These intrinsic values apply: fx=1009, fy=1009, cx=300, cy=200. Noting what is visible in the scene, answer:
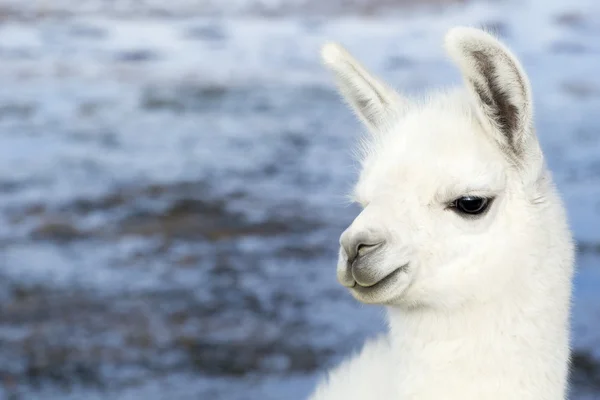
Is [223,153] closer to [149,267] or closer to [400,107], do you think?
[149,267]

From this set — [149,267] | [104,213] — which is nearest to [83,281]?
[149,267]

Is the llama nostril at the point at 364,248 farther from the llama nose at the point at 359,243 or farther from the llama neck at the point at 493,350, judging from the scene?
the llama neck at the point at 493,350

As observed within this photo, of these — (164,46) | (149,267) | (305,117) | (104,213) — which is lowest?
(149,267)

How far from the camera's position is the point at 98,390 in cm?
559

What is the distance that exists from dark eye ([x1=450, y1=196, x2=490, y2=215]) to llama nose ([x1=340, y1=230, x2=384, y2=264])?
22cm

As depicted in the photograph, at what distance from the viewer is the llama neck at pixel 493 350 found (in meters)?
2.40

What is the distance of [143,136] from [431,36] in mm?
3080

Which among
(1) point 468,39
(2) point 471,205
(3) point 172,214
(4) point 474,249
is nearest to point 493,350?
(4) point 474,249

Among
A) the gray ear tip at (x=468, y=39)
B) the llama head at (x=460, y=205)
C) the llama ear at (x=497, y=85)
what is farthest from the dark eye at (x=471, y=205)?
the gray ear tip at (x=468, y=39)

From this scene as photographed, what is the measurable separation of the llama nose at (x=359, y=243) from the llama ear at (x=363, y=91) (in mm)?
480

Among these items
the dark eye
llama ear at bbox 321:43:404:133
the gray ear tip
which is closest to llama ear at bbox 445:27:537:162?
the gray ear tip

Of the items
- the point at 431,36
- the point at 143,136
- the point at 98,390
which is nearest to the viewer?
the point at 98,390

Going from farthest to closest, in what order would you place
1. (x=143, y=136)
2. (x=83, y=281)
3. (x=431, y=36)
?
(x=431, y=36) → (x=143, y=136) → (x=83, y=281)

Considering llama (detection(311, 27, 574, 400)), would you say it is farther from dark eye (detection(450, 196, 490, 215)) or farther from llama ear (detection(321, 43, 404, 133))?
llama ear (detection(321, 43, 404, 133))
